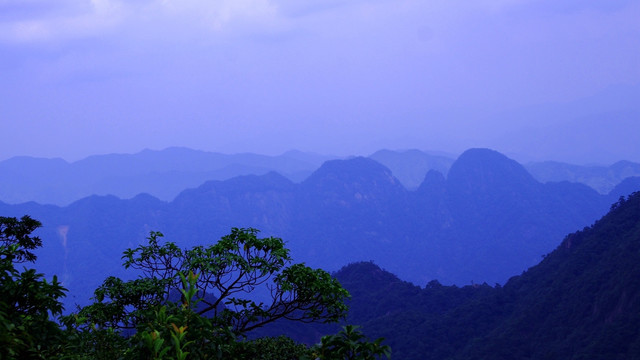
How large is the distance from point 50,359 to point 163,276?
7290mm

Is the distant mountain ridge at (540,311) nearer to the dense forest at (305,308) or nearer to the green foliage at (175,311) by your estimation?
the dense forest at (305,308)

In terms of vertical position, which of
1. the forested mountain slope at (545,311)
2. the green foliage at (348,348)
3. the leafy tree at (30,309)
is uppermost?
the forested mountain slope at (545,311)

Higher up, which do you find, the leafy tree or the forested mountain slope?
the forested mountain slope

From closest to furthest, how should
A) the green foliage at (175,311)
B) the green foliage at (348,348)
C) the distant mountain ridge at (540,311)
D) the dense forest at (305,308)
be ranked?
the green foliage at (175,311) → the dense forest at (305,308) → the green foliage at (348,348) → the distant mountain ridge at (540,311)

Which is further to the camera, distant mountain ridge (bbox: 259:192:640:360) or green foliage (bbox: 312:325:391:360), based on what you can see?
distant mountain ridge (bbox: 259:192:640:360)

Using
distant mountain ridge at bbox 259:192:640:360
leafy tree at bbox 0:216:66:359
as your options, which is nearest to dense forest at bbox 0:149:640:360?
leafy tree at bbox 0:216:66:359

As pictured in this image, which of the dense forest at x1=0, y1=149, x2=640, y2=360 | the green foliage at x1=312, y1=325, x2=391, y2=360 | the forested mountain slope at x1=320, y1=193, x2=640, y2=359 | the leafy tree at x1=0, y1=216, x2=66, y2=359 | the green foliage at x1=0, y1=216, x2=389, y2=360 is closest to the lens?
the leafy tree at x1=0, y1=216, x2=66, y2=359

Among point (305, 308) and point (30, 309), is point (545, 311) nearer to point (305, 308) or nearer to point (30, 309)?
point (305, 308)

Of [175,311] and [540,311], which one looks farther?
[540,311]

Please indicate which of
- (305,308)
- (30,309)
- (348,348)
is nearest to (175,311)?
(30,309)

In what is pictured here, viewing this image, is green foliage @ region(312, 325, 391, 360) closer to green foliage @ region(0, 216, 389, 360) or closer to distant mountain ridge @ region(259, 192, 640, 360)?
green foliage @ region(0, 216, 389, 360)

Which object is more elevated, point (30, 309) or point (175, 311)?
point (30, 309)

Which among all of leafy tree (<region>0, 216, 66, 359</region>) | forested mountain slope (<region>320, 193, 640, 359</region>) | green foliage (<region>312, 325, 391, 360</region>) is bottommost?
green foliage (<region>312, 325, 391, 360</region>)

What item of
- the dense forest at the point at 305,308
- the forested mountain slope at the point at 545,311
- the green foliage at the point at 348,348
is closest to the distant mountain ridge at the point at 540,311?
the forested mountain slope at the point at 545,311
